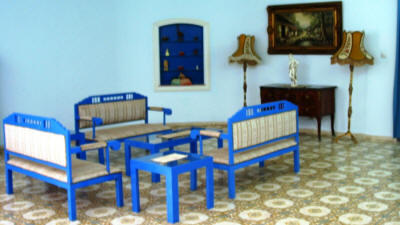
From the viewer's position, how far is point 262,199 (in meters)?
5.70

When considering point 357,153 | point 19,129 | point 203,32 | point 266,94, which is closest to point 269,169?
point 357,153

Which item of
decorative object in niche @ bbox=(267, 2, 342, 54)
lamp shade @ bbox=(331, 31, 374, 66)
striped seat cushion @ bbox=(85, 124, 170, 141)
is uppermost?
decorative object in niche @ bbox=(267, 2, 342, 54)

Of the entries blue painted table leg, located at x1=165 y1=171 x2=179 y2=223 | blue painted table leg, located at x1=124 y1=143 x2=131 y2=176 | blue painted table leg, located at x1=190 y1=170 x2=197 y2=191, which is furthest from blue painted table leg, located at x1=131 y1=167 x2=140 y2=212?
blue painted table leg, located at x1=124 y1=143 x2=131 y2=176

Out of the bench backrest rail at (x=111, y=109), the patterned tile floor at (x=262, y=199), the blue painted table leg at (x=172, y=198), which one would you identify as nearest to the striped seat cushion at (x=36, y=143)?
the patterned tile floor at (x=262, y=199)

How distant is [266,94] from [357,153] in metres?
2.33

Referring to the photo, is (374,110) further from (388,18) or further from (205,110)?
(205,110)

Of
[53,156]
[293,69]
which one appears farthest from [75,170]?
[293,69]

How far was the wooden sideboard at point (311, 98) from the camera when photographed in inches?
357

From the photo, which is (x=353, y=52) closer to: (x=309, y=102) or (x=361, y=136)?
(x=309, y=102)

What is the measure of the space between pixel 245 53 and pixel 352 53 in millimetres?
2212

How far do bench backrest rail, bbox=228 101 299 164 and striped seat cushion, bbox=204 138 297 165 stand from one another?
0.26 ft

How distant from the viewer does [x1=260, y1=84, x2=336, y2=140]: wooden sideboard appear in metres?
9.06

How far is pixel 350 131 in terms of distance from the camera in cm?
933

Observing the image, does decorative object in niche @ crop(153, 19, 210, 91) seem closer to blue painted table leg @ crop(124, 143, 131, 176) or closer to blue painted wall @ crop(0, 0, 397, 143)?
blue painted wall @ crop(0, 0, 397, 143)
